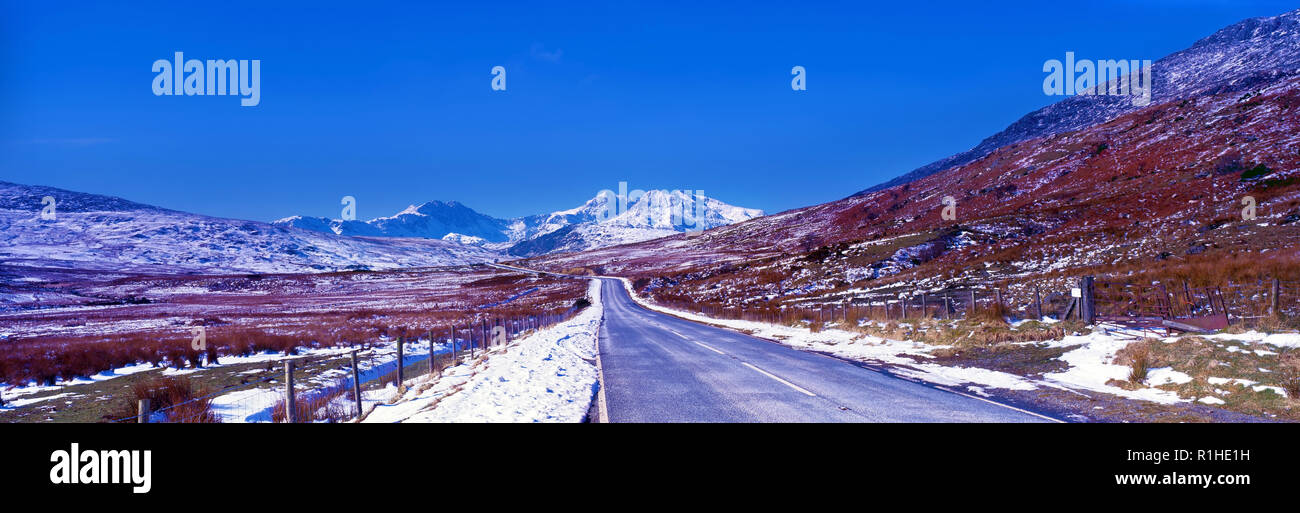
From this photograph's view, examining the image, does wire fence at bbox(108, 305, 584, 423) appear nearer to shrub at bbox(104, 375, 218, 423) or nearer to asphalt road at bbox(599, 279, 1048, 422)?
shrub at bbox(104, 375, 218, 423)

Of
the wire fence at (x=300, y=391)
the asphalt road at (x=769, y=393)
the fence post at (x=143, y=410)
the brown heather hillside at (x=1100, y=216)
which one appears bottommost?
the wire fence at (x=300, y=391)

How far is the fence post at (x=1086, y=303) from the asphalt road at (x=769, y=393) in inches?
298

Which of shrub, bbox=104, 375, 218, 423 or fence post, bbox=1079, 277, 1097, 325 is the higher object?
fence post, bbox=1079, 277, 1097, 325

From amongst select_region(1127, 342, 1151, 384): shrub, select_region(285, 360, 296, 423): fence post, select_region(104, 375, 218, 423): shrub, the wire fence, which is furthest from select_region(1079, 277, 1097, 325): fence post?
select_region(104, 375, 218, 423): shrub

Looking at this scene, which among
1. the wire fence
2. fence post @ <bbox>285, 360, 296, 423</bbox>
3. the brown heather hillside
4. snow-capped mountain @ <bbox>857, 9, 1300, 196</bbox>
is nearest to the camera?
fence post @ <bbox>285, 360, 296, 423</bbox>

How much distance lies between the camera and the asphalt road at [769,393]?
26.5 ft

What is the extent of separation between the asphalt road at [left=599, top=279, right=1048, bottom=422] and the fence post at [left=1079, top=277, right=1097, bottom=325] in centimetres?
757

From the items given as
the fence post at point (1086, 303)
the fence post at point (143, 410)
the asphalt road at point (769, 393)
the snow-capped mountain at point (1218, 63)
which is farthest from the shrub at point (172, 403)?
the snow-capped mountain at point (1218, 63)

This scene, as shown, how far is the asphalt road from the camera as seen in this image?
8.07 metres

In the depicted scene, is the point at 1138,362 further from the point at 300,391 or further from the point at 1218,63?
the point at 1218,63

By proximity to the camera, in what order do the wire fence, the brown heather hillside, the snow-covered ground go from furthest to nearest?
the brown heather hillside, the wire fence, the snow-covered ground

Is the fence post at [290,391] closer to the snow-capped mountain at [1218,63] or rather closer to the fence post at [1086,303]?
the fence post at [1086,303]
